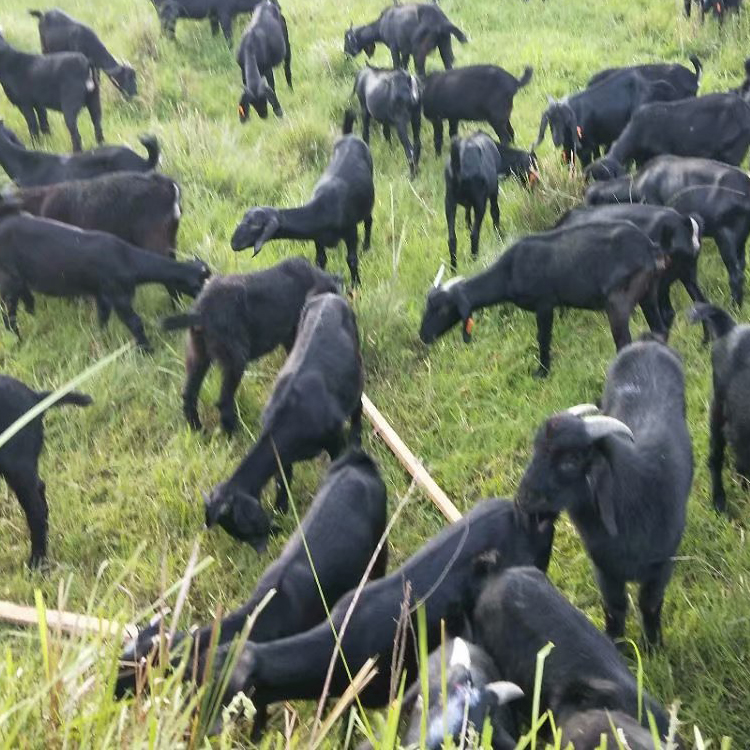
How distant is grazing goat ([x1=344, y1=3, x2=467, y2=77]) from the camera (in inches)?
428

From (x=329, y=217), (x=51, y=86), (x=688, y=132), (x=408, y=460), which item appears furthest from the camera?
(x=51, y=86)

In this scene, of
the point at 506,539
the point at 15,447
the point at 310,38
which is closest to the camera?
the point at 506,539

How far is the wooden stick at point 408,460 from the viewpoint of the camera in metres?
4.77

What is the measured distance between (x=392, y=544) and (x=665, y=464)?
1.49 m

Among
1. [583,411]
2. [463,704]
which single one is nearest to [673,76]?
[583,411]

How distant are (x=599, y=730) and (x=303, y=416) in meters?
2.48

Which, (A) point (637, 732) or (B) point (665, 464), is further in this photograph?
(B) point (665, 464)

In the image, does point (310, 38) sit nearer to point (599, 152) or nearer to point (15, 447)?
point (599, 152)

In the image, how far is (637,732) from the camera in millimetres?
2867

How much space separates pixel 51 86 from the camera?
9477 mm

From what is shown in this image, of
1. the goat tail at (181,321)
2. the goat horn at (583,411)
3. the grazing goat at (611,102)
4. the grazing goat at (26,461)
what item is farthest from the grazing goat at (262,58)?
the goat horn at (583,411)

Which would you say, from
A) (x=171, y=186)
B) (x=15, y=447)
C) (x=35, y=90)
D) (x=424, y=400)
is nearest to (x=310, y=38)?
(x=35, y=90)

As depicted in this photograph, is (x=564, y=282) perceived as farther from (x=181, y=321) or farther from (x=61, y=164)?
(x=61, y=164)

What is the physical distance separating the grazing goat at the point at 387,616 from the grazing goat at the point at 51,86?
7290 millimetres
